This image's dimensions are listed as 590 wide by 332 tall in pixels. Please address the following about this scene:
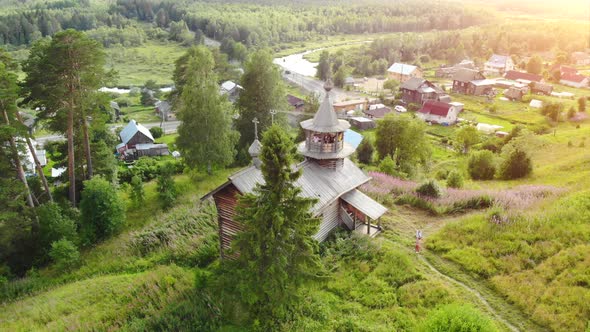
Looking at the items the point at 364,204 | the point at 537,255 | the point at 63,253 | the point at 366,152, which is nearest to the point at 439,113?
the point at 366,152

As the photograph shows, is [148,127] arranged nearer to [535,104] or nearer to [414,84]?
→ [414,84]

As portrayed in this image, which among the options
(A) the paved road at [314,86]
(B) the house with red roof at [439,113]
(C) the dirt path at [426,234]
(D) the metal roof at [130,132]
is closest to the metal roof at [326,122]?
(C) the dirt path at [426,234]

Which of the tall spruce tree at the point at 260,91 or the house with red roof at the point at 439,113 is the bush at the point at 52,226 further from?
the house with red roof at the point at 439,113

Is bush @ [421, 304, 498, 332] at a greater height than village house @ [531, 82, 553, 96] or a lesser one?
greater

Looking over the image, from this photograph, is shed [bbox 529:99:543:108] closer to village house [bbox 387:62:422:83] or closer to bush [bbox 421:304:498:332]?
village house [bbox 387:62:422:83]

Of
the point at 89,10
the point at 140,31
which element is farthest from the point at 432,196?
the point at 89,10

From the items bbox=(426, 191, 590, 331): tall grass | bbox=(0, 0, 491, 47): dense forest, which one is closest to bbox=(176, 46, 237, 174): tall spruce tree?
bbox=(426, 191, 590, 331): tall grass
